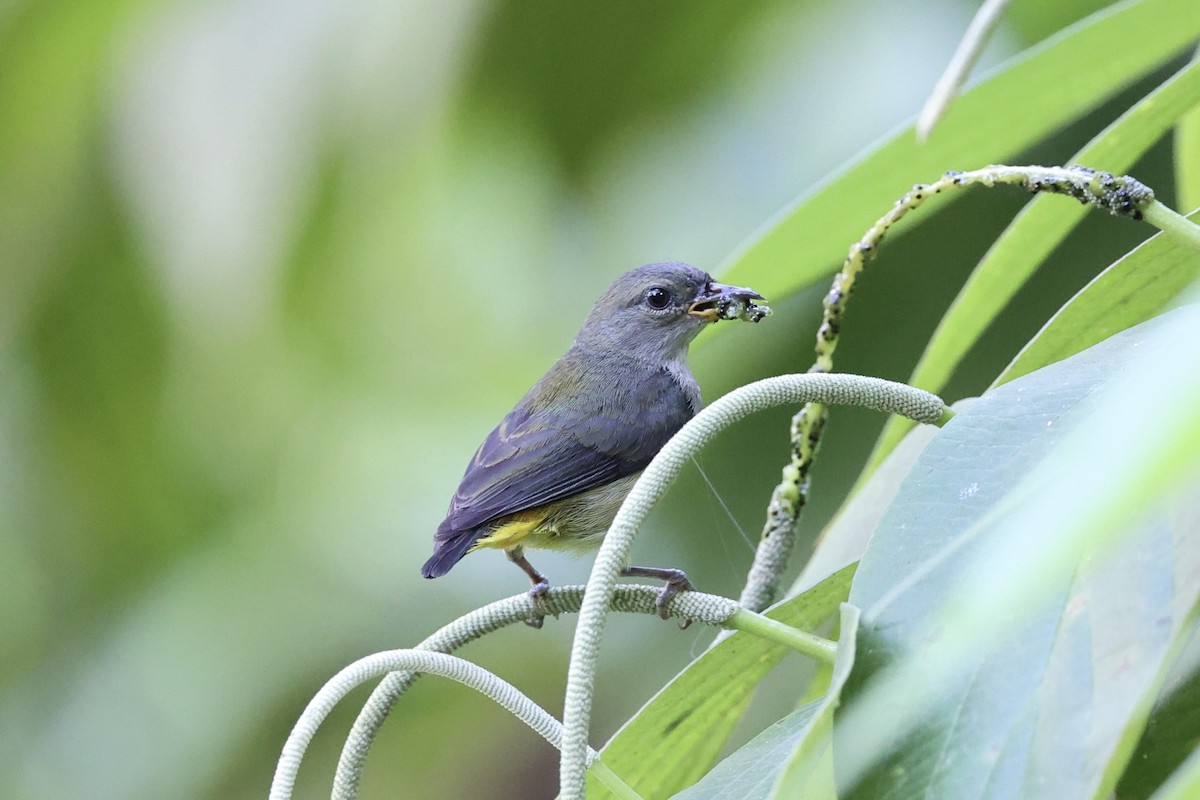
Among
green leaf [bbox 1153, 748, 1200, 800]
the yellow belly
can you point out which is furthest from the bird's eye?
green leaf [bbox 1153, 748, 1200, 800]

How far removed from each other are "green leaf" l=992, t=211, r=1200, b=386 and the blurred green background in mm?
1749

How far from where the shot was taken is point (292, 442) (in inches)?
138

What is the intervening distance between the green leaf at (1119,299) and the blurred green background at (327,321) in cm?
175

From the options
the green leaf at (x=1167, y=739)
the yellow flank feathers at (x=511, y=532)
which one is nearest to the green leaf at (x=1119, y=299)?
the green leaf at (x=1167, y=739)

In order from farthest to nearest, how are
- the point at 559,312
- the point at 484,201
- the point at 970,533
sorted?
1. the point at 484,201
2. the point at 559,312
3. the point at 970,533

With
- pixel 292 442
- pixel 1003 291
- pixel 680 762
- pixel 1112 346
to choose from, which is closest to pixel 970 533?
pixel 1112 346

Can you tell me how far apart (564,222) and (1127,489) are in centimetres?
292

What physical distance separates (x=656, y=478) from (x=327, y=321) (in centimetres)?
267

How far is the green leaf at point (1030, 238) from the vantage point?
3.59 ft

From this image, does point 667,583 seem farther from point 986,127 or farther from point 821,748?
point 986,127

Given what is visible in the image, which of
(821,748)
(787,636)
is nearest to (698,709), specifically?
(787,636)

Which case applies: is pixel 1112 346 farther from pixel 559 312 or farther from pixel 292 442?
pixel 292 442

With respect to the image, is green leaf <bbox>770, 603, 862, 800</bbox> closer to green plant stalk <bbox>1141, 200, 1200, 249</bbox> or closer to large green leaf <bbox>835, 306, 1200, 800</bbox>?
large green leaf <bbox>835, 306, 1200, 800</bbox>

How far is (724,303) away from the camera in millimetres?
1757
